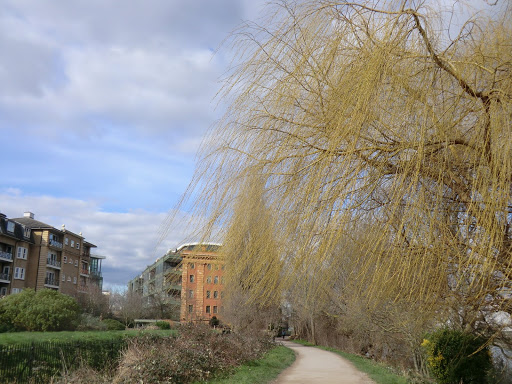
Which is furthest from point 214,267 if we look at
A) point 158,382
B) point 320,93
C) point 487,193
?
point 158,382

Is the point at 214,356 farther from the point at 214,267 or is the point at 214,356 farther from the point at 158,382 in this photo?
the point at 214,267

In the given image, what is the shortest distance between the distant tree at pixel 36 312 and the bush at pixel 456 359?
25.2 m

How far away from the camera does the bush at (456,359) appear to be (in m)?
10.7

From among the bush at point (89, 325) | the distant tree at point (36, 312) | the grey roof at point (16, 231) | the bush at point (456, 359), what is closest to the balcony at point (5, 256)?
the grey roof at point (16, 231)

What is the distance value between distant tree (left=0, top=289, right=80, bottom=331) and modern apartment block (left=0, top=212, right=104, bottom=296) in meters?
21.8

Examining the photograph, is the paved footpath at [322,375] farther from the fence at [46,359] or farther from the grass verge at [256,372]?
the fence at [46,359]

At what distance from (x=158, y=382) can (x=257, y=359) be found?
961cm

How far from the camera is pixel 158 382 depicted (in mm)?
11000

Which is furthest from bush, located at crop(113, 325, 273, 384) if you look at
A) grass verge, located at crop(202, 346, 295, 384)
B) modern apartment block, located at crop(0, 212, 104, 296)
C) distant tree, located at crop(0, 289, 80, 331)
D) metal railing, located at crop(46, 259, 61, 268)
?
metal railing, located at crop(46, 259, 61, 268)

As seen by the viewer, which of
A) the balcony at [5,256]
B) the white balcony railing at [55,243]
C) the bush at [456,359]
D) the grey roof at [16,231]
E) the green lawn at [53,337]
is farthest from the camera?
the white balcony railing at [55,243]

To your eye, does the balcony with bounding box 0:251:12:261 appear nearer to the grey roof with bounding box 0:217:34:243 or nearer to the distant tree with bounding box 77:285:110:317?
the grey roof with bounding box 0:217:34:243

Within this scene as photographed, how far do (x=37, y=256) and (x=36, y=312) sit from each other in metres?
31.6

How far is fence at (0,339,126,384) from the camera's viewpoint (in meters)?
10.7

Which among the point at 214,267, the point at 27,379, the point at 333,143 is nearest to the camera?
the point at 333,143
